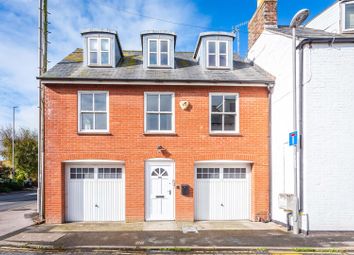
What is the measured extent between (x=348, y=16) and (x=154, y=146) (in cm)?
982

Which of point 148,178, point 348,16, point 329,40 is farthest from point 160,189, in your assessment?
point 348,16

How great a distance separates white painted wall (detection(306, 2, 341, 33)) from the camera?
11.5m

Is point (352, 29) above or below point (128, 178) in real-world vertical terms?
above

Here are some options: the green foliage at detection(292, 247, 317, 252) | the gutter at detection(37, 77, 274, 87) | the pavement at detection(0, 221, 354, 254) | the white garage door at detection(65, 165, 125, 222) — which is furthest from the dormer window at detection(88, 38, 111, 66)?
the green foliage at detection(292, 247, 317, 252)

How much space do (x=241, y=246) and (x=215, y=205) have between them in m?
3.63

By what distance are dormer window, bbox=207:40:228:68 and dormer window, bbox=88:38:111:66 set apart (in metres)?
4.72

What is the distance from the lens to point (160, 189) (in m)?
11.6

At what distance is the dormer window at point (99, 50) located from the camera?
1255 cm

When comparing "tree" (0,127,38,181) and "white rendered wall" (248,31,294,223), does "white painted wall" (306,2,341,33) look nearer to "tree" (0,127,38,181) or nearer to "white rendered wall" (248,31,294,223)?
"white rendered wall" (248,31,294,223)

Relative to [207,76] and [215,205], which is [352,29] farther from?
[215,205]

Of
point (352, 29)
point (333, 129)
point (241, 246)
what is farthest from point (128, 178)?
point (352, 29)

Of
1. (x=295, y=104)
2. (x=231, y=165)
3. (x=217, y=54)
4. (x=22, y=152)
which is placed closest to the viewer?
(x=295, y=104)

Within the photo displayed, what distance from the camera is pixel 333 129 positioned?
977cm

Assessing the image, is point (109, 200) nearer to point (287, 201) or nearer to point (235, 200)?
point (235, 200)
